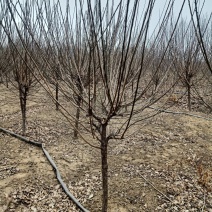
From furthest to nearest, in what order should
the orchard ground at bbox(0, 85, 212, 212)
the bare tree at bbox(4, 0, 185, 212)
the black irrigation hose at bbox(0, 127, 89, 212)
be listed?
the orchard ground at bbox(0, 85, 212, 212) → the black irrigation hose at bbox(0, 127, 89, 212) → the bare tree at bbox(4, 0, 185, 212)

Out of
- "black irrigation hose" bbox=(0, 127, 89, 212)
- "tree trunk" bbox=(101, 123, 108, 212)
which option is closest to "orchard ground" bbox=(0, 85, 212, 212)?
"black irrigation hose" bbox=(0, 127, 89, 212)

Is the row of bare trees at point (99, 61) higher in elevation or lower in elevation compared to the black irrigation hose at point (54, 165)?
higher

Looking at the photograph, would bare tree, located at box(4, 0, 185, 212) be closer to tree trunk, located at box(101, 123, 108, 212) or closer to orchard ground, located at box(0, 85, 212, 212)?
tree trunk, located at box(101, 123, 108, 212)

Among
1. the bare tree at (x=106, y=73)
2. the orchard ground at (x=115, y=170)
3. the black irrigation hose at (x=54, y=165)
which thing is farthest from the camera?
the orchard ground at (x=115, y=170)

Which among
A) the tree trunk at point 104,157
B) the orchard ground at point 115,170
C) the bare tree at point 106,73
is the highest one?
the bare tree at point 106,73

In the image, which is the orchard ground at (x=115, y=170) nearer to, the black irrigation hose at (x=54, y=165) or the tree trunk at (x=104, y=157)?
the black irrigation hose at (x=54, y=165)

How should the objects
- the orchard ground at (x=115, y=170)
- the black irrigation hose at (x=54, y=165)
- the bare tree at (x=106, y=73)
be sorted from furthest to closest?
1. the orchard ground at (x=115, y=170)
2. the black irrigation hose at (x=54, y=165)
3. the bare tree at (x=106, y=73)

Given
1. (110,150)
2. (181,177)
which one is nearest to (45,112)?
(110,150)

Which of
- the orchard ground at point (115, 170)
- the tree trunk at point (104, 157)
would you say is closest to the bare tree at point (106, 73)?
the tree trunk at point (104, 157)

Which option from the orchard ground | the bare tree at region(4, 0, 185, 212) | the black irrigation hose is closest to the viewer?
the bare tree at region(4, 0, 185, 212)

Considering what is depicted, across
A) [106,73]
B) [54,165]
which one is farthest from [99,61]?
[54,165]

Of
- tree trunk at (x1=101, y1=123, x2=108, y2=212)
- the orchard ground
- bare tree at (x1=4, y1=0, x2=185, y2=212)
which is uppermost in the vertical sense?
bare tree at (x1=4, y1=0, x2=185, y2=212)

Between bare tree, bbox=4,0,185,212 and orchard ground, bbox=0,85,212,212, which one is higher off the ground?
bare tree, bbox=4,0,185,212

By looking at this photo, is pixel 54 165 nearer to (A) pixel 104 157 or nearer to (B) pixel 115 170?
(B) pixel 115 170
